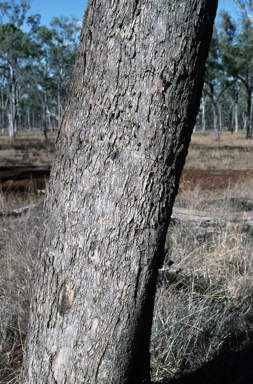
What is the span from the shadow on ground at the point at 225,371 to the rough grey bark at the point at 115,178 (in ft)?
2.37

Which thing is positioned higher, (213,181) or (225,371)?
(213,181)

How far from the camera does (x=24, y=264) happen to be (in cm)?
231

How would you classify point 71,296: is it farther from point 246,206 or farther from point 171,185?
point 246,206

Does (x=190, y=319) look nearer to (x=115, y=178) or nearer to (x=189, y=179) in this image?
(x=115, y=178)

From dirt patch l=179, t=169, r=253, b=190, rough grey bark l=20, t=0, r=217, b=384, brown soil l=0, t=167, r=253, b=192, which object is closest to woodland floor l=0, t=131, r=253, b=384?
rough grey bark l=20, t=0, r=217, b=384

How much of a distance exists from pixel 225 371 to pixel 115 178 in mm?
1375

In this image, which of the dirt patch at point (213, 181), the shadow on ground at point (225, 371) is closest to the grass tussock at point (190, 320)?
the shadow on ground at point (225, 371)

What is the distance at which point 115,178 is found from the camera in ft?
3.04

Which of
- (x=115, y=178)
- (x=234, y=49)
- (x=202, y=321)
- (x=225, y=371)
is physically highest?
(x=234, y=49)

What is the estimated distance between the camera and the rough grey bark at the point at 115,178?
89 cm

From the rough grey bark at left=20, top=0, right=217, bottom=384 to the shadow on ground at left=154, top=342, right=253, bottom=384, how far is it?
0.72 metres

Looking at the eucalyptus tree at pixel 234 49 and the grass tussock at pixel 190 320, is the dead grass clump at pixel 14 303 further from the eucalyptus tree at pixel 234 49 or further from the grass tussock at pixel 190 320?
the eucalyptus tree at pixel 234 49

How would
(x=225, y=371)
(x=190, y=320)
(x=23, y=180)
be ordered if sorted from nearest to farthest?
(x=225, y=371) < (x=190, y=320) < (x=23, y=180)

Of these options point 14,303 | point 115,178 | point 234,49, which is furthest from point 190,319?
point 234,49
